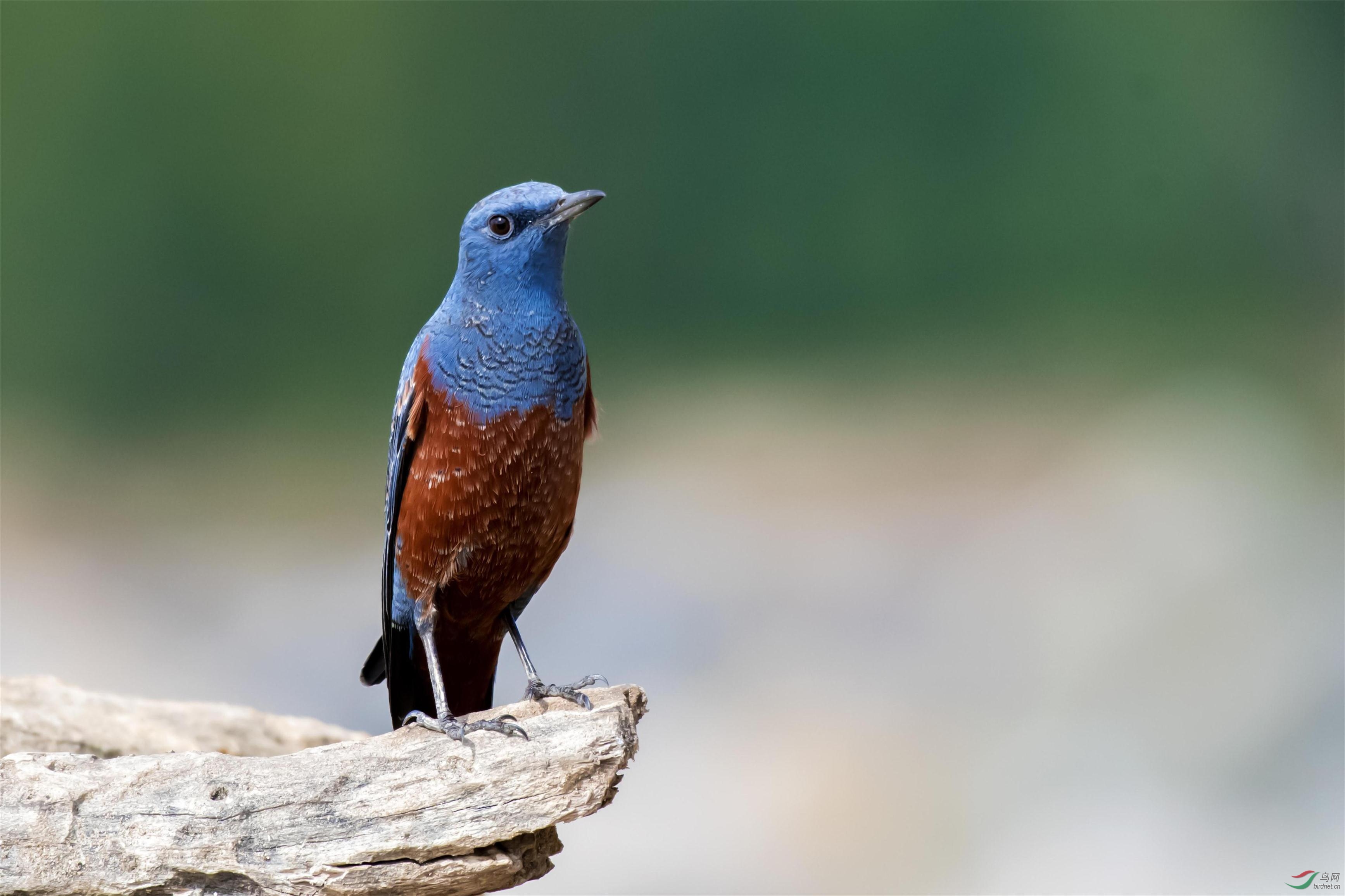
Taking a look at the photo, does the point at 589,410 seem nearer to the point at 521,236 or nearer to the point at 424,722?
the point at 521,236

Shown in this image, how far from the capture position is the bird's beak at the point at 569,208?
3441 millimetres

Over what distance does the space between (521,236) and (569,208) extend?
0.16m

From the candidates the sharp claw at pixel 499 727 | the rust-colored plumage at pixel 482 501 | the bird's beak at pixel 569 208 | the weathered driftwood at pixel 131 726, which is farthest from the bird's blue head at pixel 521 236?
the weathered driftwood at pixel 131 726

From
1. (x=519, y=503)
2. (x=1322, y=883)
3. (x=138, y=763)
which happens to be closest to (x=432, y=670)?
(x=519, y=503)

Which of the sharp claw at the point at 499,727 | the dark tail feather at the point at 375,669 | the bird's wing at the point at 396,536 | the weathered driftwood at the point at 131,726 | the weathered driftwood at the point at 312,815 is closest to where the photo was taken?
the weathered driftwood at the point at 312,815

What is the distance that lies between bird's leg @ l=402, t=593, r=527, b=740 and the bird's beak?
3.87 ft

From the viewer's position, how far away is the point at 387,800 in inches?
123

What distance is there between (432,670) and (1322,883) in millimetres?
4255

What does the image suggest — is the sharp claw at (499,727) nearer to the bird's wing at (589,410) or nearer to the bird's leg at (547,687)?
the bird's leg at (547,687)

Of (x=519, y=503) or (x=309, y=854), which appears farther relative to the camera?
(x=519, y=503)

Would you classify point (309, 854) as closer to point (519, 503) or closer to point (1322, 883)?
point (519, 503)

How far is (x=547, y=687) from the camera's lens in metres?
3.52

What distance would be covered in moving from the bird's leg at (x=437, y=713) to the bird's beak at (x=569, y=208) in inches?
46.4

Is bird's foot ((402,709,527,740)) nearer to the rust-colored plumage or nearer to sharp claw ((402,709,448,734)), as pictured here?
sharp claw ((402,709,448,734))
